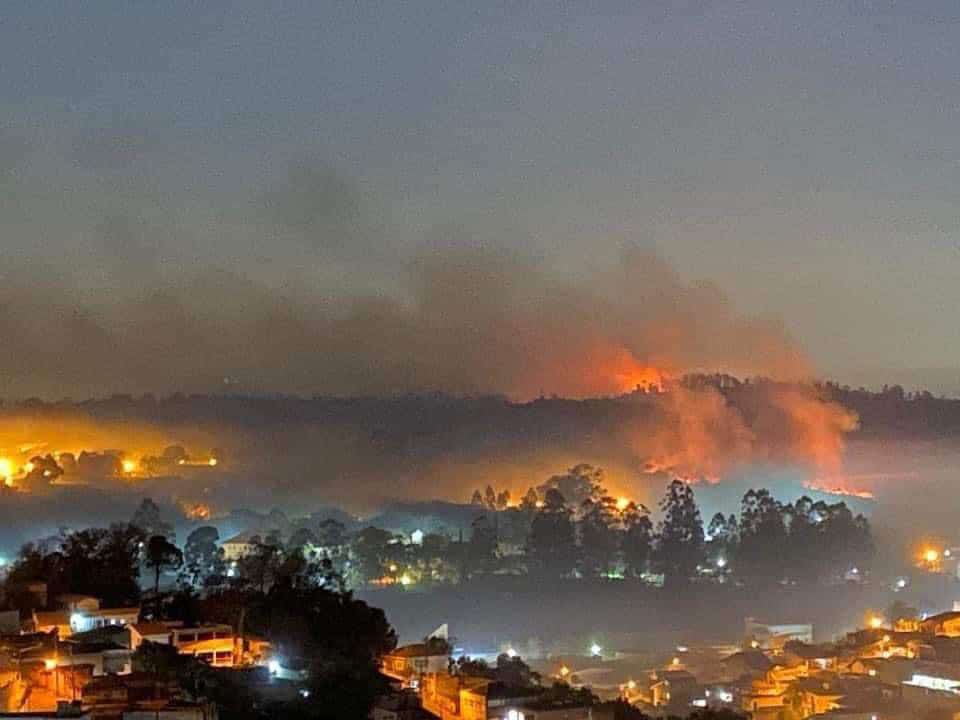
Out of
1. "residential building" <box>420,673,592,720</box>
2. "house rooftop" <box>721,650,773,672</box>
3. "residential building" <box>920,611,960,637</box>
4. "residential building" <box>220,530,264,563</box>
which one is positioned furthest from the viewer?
"residential building" <box>220,530,264,563</box>

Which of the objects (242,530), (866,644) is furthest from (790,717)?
(242,530)

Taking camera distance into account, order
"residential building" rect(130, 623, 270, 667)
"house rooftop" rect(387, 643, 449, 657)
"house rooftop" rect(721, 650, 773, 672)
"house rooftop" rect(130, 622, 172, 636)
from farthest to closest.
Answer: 1. "house rooftop" rect(721, 650, 773, 672)
2. "house rooftop" rect(387, 643, 449, 657)
3. "house rooftop" rect(130, 622, 172, 636)
4. "residential building" rect(130, 623, 270, 667)

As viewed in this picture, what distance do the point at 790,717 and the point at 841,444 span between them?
15942 mm

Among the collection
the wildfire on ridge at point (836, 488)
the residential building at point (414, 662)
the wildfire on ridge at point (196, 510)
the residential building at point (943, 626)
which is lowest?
the residential building at point (414, 662)

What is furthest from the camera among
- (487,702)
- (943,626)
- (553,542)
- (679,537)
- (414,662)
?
(679,537)

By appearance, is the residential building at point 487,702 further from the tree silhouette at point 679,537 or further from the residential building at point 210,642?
the tree silhouette at point 679,537

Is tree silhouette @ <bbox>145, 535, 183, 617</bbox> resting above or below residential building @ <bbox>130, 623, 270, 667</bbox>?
above

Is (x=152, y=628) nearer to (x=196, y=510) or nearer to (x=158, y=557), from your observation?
(x=158, y=557)

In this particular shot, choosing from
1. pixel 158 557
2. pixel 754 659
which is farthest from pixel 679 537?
pixel 158 557

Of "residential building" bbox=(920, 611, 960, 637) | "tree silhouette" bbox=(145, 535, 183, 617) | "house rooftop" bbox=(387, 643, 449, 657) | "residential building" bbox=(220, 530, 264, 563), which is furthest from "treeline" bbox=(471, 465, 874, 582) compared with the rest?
"house rooftop" bbox=(387, 643, 449, 657)

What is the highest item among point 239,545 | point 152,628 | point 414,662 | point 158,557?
point 239,545

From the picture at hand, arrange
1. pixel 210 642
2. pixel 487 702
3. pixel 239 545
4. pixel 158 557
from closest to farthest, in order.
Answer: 1. pixel 487 702
2. pixel 210 642
3. pixel 158 557
4. pixel 239 545

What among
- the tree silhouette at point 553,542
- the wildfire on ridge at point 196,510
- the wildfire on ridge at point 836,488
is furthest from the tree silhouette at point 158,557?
the wildfire on ridge at point 836,488

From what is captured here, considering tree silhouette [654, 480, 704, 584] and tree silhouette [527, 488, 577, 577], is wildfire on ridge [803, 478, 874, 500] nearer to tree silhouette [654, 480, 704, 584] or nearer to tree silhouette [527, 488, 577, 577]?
tree silhouette [654, 480, 704, 584]
